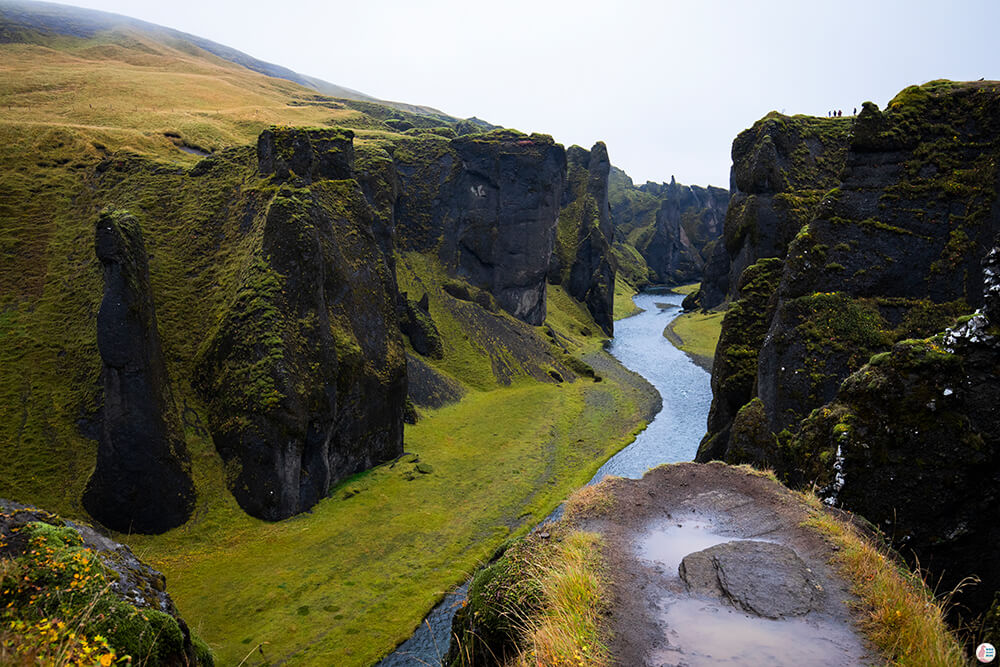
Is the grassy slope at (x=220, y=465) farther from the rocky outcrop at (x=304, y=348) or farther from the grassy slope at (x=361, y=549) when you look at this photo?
the rocky outcrop at (x=304, y=348)

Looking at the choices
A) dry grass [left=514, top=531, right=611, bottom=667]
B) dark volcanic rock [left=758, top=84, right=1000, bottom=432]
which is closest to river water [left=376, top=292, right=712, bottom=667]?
dry grass [left=514, top=531, right=611, bottom=667]

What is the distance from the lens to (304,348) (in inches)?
1470

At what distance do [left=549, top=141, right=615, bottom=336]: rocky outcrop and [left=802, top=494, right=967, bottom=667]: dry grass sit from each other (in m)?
118

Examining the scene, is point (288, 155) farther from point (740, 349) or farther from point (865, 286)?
point (865, 286)

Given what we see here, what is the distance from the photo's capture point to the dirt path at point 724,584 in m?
8.41

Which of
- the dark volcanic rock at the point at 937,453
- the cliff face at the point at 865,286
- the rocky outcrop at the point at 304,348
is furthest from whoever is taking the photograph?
the rocky outcrop at the point at 304,348

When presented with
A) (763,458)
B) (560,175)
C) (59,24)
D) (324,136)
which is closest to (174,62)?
(59,24)

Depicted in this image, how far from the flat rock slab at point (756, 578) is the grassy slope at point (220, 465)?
20.1 metres

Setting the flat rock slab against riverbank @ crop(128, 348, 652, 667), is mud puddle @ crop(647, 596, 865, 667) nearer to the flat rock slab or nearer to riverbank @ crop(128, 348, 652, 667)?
the flat rock slab

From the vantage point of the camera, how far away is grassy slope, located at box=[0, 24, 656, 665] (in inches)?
1054

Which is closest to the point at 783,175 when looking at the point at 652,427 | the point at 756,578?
the point at 652,427

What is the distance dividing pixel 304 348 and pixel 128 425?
11.5m

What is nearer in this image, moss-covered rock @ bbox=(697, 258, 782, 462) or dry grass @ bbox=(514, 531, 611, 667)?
dry grass @ bbox=(514, 531, 611, 667)

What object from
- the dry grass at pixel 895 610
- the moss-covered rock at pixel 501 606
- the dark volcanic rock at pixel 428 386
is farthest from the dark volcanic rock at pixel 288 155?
the dry grass at pixel 895 610
